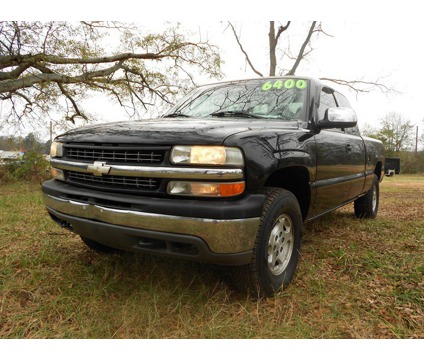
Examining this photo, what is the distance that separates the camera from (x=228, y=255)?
1907 mm

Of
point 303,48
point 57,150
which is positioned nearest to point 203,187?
point 57,150

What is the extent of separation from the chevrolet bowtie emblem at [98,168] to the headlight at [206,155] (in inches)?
19.8

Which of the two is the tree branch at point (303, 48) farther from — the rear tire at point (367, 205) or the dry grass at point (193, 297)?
the dry grass at point (193, 297)

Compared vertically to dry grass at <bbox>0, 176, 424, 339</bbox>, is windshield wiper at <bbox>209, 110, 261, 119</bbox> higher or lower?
higher

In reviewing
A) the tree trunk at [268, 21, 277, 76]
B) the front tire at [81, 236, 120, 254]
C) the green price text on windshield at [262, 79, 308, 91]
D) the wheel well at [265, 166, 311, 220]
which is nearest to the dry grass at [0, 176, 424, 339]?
the front tire at [81, 236, 120, 254]

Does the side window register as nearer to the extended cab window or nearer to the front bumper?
the extended cab window

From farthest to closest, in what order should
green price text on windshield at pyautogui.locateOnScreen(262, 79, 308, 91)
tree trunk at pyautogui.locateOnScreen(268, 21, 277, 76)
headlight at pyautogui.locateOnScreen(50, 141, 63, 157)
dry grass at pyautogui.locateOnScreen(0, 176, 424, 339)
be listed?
1. tree trunk at pyautogui.locateOnScreen(268, 21, 277, 76)
2. green price text on windshield at pyautogui.locateOnScreen(262, 79, 308, 91)
3. headlight at pyautogui.locateOnScreen(50, 141, 63, 157)
4. dry grass at pyautogui.locateOnScreen(0, 176, 424, 339)

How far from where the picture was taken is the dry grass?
1953mm

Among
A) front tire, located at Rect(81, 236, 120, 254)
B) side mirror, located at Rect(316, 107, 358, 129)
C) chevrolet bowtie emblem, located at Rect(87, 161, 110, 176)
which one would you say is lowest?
front tire, located at Rect(81, 236, 120, 254)

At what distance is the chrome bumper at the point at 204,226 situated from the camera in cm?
183

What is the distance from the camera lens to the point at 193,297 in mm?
2297

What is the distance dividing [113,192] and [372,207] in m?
4.35

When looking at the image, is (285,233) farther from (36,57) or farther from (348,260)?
(36,57)

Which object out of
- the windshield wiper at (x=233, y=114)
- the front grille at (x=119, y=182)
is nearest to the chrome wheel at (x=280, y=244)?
the front grille at (x=119, y=182)
